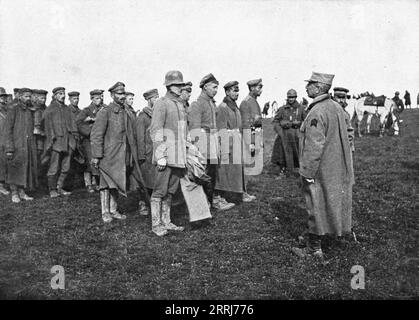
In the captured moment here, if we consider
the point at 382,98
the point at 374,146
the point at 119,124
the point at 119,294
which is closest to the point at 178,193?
the point at 119,124

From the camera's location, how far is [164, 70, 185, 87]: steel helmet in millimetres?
6825

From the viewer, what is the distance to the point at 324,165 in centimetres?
552

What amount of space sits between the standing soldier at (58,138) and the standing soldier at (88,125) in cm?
22

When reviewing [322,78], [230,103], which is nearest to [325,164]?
[322,78]

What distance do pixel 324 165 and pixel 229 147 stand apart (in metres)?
3.12

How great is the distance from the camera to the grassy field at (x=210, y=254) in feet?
15.8

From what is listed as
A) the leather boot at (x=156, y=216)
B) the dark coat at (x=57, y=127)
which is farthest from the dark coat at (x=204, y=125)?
the dark coat at (x=57, y=127)

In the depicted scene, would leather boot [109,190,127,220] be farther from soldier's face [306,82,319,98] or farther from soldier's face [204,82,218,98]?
soldier's face [306,82,319,98]

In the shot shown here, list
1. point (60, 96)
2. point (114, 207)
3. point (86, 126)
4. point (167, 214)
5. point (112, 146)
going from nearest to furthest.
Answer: point (167, 214)
point (112, 146)
point (114, 207)
point (60, 96)
point (86, 126)

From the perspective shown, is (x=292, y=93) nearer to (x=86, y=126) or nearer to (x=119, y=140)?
(x=86, y=126)

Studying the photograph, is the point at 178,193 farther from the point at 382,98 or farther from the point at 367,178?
the point at 382,98

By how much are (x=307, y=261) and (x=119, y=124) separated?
13.4 feet

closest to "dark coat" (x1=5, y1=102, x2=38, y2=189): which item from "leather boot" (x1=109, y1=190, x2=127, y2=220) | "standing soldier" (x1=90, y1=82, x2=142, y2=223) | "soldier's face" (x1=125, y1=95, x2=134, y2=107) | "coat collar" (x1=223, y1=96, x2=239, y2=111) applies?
"soldier's face" (x1=125, y1=95, x2=134, y2=107)
